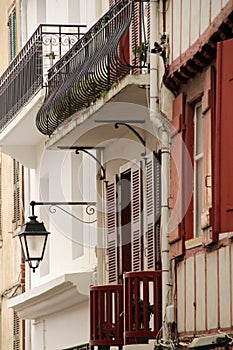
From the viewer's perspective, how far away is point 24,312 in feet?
100

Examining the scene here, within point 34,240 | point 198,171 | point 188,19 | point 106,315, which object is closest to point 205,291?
point 198,171

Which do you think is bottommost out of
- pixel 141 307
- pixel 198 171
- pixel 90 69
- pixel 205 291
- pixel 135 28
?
pixel 205 291

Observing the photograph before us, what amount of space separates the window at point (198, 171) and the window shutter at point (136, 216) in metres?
4.09

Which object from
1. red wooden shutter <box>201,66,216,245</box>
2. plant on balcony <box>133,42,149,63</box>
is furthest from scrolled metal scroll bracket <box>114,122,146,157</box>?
red wooden shutter <box>201,66,216,245</box>

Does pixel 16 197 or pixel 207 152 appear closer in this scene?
pixel 207 152

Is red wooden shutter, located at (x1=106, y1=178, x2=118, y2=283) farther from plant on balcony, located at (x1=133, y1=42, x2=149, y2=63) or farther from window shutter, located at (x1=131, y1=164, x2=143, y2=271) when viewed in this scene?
plant on balcony, located at (x1=133, y1=42, x2=149, y2=63)

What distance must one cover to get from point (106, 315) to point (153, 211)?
1722mm

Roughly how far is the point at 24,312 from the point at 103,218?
517 centimetres

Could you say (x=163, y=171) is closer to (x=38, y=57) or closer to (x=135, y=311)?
(x=135, y=311)

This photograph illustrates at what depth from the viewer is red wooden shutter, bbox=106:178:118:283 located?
24594 millimetres

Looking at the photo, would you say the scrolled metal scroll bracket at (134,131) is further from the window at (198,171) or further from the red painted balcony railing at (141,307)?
the window at (198,171)

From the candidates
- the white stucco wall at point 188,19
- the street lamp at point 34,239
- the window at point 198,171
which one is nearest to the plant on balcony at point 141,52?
the white stucco wall at point 188,19

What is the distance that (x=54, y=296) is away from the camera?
27719 mm

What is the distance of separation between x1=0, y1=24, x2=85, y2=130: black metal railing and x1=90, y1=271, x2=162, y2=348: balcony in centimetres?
574
